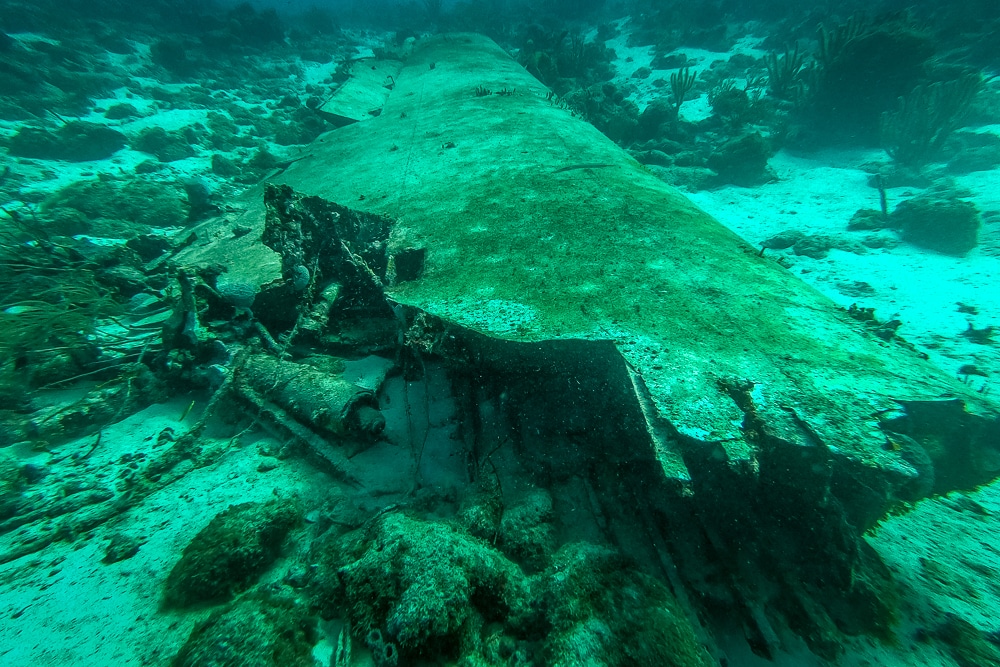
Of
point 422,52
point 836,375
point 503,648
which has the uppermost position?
point 422,52

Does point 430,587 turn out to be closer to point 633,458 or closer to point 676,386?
point 633,458

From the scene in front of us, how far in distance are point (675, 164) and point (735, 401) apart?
846cm

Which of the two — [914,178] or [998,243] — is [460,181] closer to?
[998,243]

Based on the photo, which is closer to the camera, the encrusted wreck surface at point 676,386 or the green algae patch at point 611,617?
the green algae patch at point 611,617

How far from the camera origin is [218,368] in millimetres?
2803

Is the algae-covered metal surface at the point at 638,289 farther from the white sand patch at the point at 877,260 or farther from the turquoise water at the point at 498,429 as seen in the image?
the white sand patch at the point at 877,260

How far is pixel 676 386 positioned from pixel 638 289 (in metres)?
0.86

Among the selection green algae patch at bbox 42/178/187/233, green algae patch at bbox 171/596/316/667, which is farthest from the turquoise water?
green algae patch at bbox 42/178/187/233

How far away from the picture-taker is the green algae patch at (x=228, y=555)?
6.07 ft

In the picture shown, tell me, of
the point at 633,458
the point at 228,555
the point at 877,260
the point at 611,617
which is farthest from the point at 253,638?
the point at 877,260

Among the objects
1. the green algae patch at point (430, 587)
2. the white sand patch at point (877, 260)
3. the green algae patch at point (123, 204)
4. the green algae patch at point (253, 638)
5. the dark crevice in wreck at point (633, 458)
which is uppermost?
the white sand patch at point (877, 260)

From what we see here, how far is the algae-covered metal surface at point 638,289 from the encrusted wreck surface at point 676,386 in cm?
1

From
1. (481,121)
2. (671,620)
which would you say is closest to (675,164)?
(481,121)

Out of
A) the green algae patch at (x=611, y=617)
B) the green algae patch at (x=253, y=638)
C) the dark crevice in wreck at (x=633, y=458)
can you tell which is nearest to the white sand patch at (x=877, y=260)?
the dark crevice in wreck at (x=633, y=458)
